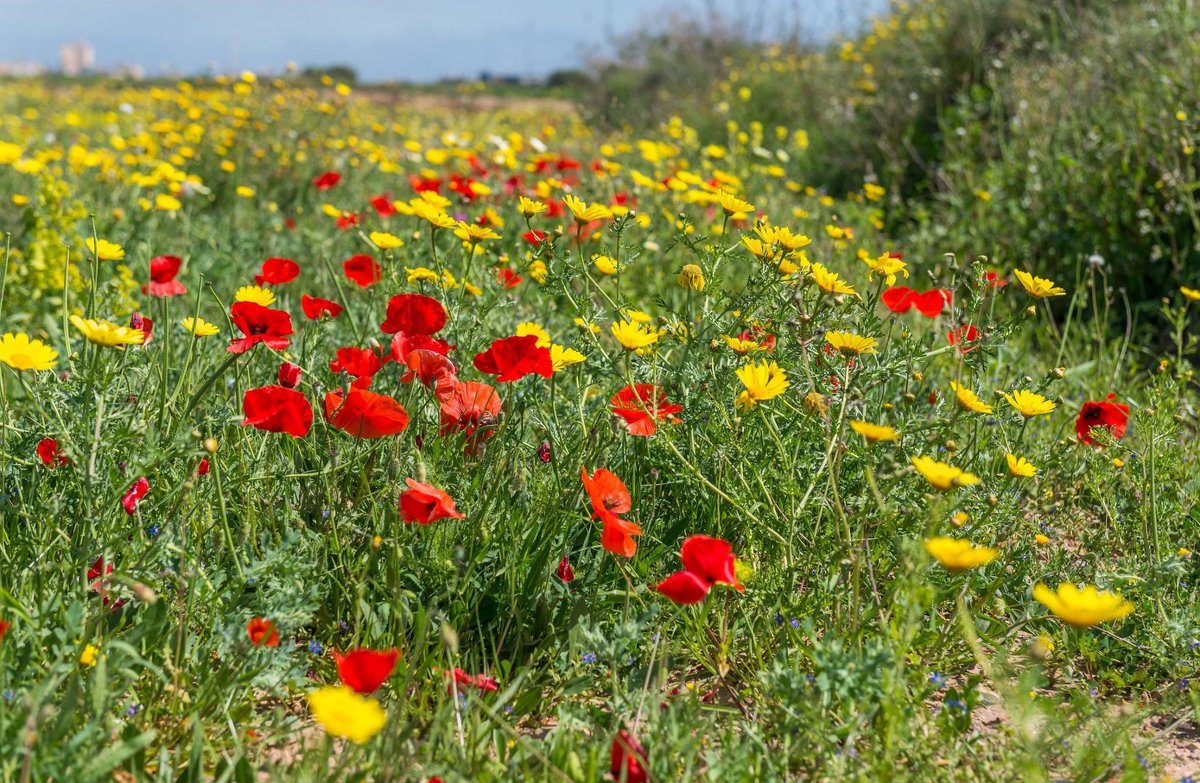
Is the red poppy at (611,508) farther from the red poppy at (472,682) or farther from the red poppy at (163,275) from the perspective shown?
the red poppy at (163,275)

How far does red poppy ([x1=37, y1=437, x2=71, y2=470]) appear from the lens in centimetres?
178

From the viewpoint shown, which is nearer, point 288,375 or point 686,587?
point 686,587

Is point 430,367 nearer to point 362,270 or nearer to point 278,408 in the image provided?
point 278,408

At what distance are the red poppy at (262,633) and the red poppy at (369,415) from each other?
12.6 inches

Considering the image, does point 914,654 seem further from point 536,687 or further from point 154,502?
point 154,502

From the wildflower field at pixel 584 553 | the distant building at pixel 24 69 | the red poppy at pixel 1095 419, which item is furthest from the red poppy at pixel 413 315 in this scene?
the distant building at pixel 24 69

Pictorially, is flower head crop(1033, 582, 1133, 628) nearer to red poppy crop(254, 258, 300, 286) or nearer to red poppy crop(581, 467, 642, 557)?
red poppy crop(581, 467, 642, 557)

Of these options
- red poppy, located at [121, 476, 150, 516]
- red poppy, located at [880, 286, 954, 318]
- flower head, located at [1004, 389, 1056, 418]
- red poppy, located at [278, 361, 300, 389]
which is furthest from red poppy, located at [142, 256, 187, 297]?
flower head, located at [1004, 389, 1056, 418]

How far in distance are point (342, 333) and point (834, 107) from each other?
5.70m

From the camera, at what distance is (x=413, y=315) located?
1.89m

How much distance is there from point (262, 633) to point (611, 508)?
0.56 m

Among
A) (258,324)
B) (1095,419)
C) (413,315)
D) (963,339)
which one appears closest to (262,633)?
(258,324)

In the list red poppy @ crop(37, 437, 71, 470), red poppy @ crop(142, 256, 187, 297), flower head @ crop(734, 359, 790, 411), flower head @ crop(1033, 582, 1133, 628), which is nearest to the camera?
flower head @ crop(1033, 582, 1133, 628)

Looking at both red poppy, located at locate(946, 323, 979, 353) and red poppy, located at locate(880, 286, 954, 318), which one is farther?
red poppy, located at locate(880, 286, 954, 318)
